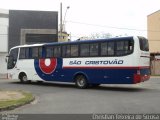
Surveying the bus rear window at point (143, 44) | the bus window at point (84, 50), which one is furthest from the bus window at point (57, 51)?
the bus rear window at point (143, 44)

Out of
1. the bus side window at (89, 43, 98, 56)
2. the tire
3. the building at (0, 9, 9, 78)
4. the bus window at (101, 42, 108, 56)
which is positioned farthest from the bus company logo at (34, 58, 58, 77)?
the building at (0, 9, 9, 78)

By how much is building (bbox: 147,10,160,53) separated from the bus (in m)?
39.8

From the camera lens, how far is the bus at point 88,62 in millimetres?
21172

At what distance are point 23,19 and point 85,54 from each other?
24.5m

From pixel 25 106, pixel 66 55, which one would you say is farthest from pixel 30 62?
pixel 25 106

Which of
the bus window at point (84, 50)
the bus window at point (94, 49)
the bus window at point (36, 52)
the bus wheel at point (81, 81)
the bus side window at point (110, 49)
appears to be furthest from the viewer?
the bus window at point (36, 52)

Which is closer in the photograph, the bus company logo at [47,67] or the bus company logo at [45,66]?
the bus company logo at [47,67]

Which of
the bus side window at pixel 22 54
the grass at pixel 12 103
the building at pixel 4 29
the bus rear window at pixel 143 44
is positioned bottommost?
the grass at pixel 12 103

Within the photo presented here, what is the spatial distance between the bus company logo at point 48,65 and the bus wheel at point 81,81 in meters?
2.22

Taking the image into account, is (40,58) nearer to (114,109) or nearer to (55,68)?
(55,68)

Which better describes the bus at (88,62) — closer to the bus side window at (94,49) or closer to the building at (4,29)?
the bus side window at (94,49)

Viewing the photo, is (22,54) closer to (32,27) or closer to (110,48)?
(110,48)

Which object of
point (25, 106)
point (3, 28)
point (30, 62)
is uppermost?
point (3, 28)

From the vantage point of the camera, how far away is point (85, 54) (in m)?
23.4
